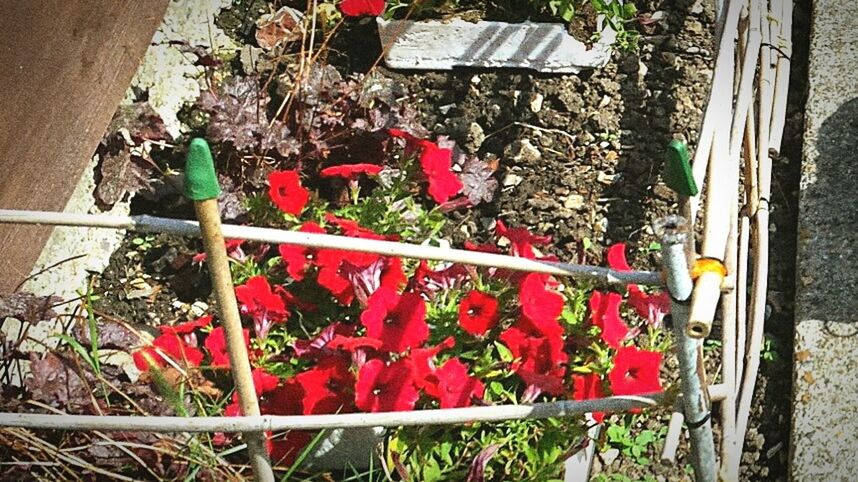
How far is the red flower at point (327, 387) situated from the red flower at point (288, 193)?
18.2 inches

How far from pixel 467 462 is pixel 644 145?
1.28 m

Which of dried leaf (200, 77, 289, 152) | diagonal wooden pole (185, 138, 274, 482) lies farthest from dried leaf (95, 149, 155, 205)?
diagonal wooden pole (185, 138, 274, 482)

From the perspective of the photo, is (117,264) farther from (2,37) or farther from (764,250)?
(764,250)

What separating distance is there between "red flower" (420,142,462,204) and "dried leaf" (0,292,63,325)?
0.94 meters

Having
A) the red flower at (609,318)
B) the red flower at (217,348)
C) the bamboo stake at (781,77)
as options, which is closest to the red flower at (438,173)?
the red flower at (609,318)

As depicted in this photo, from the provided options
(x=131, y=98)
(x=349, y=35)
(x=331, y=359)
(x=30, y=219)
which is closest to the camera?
(x=30, y=219)

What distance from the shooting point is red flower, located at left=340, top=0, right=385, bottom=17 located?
8.89 feet

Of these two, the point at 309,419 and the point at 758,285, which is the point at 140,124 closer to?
the point at 309,419

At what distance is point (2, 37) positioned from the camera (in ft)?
7.89

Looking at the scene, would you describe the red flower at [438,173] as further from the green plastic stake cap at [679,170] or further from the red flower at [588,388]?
the green plastic stake cap at [679,170]

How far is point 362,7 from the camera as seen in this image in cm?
272

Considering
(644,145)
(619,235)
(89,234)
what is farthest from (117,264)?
(644,145)

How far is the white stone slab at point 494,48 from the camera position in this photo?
9.75 feet

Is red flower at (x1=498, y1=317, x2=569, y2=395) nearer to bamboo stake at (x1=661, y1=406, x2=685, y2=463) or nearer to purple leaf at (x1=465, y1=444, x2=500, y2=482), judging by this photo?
purple leaf at (x1=465, y1=444, x2=500, y2=482)
